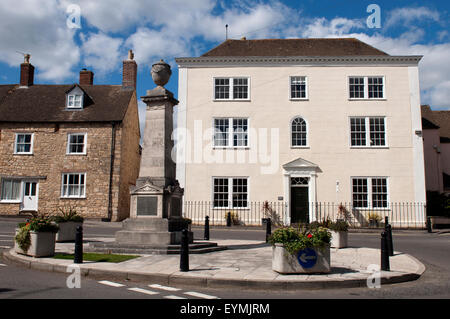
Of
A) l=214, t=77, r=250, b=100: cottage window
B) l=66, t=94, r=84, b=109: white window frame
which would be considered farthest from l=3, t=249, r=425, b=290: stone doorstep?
l=66, t=94, r=84, b=109: white window frame

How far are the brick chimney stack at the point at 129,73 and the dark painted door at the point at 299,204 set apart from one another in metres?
14.7

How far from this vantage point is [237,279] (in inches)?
295

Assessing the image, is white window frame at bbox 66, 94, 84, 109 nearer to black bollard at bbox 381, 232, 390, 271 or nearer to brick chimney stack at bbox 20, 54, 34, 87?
brick chimney stack at bbox 20, 54, 34, 87

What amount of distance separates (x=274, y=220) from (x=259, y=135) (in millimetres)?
5328

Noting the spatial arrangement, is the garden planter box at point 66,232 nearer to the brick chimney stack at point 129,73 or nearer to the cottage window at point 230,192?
the cottage window at point 230,192

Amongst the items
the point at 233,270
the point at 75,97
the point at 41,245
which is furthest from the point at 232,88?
the point at 233,270

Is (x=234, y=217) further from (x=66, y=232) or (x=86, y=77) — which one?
(x=86, y=77)

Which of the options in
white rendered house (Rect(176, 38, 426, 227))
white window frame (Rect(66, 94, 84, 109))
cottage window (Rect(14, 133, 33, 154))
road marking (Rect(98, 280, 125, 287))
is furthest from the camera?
white window frame (Rect(66, 94, 84, 109))

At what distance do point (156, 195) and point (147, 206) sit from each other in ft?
1.45

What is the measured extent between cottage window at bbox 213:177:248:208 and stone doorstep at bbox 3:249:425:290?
1554 centimetres

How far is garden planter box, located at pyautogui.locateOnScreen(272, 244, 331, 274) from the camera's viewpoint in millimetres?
8125

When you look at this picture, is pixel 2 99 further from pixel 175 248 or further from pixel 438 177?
pixel 438 177

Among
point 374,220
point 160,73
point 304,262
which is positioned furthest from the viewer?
point 374,220

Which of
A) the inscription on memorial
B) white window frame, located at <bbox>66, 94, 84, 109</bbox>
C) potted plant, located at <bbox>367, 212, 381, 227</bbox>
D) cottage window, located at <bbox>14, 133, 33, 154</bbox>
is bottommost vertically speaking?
potted plant, located at <bbox>367, 212, 381, 227</bbox>
